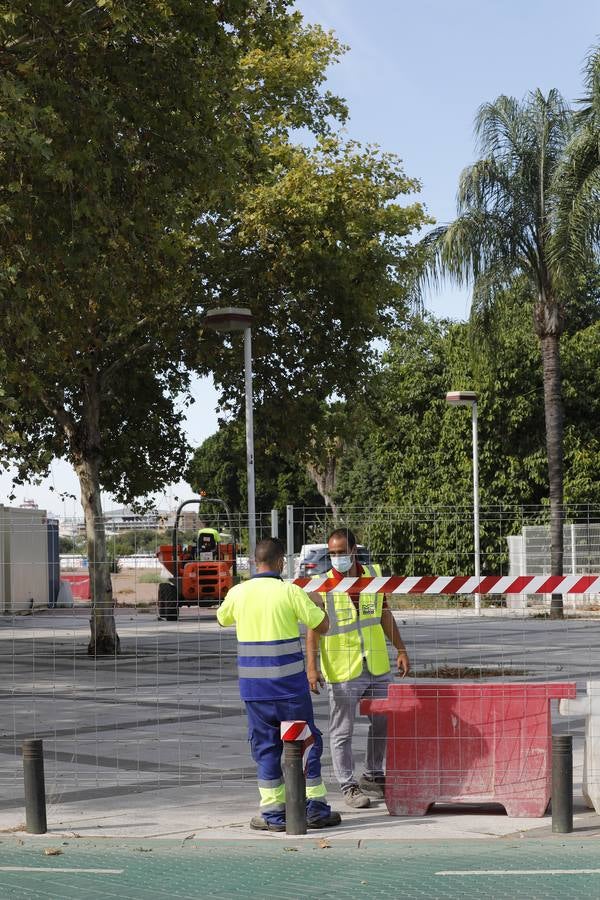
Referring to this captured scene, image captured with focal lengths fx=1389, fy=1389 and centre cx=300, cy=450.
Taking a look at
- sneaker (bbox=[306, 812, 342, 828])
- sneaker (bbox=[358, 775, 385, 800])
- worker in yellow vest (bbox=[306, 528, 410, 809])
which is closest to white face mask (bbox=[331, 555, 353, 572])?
worker in yellow vest (bbox=[306, 528, 410, 809])

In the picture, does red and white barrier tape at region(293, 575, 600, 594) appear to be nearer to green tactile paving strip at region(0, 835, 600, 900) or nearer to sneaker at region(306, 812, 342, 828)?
sneaker at region(306, 812, 342, 828)

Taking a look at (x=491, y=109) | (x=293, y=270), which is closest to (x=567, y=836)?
(x=293, y=270)

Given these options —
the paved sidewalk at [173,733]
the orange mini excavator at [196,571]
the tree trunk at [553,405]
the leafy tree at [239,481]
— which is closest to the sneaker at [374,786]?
the paved sidewalk at [173,733]

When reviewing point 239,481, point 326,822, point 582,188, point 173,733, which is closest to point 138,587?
point 173,733

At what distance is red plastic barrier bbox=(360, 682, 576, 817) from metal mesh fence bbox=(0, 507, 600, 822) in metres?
1.53

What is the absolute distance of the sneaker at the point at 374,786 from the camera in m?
9.48

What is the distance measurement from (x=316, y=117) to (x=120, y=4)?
11.2 metres

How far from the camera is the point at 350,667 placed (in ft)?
30.5

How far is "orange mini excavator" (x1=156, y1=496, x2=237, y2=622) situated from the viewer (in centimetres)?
1415

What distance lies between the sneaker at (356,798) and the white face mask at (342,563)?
4.78 feet

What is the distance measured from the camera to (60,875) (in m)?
7.44

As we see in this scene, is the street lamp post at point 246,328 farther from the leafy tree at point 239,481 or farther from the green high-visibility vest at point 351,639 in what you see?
the leafy tree at point 239,481

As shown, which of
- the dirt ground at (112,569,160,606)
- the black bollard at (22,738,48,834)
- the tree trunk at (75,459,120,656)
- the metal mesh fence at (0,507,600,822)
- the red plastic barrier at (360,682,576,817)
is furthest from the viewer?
the tree trunk at (75,459,120,656)

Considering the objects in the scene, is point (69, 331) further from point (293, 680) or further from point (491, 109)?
point (491, 109)
